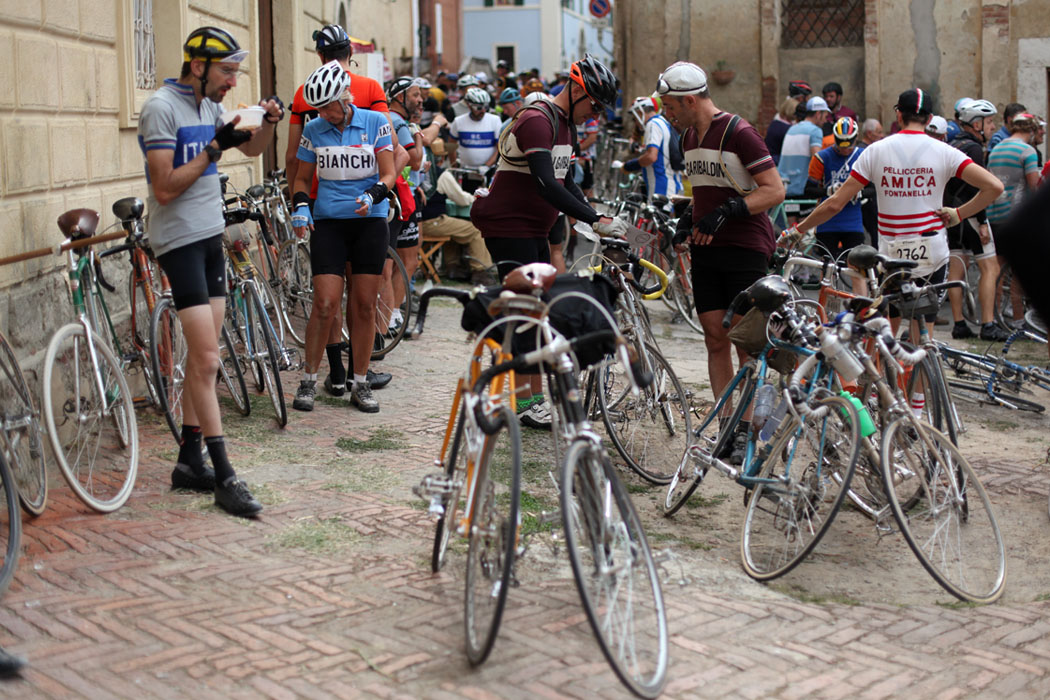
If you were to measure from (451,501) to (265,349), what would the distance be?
9.69 ft

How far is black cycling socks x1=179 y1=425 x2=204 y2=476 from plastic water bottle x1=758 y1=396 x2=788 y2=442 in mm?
2593

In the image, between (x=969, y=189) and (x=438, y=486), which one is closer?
(x=438, y=486)

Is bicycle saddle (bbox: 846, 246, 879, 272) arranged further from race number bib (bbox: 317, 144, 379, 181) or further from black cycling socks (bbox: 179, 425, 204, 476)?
black cycling socks (bbox: 179, 425, 204, 476)

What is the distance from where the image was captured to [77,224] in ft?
20.0

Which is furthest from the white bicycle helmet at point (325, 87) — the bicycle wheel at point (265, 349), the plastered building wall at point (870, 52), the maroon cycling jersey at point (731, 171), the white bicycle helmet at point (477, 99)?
the plastered building wall at point (870, 52)

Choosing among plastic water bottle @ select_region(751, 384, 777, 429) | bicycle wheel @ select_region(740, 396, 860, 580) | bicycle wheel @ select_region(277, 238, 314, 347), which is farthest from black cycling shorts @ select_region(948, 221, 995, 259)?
bicycle wheel @ select_region(740, 396, 860, 580)

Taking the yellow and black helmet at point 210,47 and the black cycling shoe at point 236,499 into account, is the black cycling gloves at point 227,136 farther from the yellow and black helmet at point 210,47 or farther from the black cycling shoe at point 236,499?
the black cycling shoe at point 236,499

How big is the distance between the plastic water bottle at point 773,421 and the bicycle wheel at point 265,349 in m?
2.83

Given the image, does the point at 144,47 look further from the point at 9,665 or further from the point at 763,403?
the point at 9,665

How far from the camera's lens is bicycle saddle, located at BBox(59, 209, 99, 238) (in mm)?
6074

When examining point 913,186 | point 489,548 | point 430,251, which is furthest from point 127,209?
point 430,251

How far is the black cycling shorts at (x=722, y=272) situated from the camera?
6750 millimetres

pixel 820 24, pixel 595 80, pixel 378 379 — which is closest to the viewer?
pixel 595 80

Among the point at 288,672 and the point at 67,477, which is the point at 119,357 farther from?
the point at 288,672
